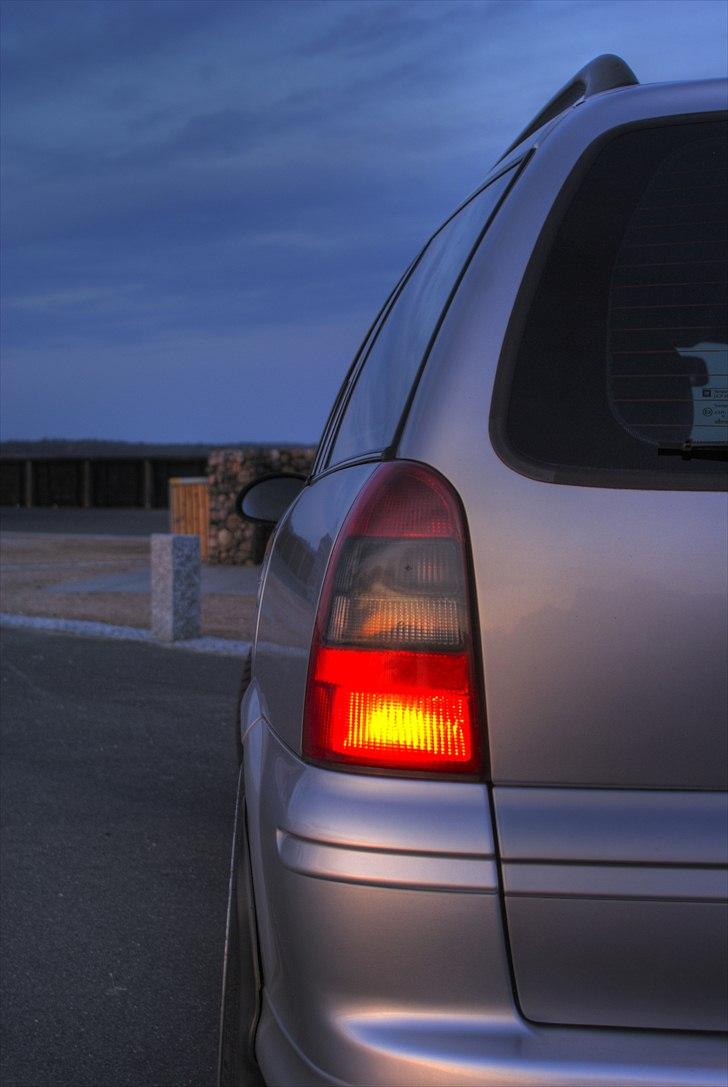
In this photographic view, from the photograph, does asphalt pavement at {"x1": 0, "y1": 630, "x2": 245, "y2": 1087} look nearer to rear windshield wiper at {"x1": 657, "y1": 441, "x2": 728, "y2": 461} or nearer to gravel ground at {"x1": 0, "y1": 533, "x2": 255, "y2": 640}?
gravel ground at {"x1": 0, "y1": 533, "x2": 255, "y2": 640}

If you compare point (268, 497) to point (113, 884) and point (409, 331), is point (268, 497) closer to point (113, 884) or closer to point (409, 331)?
point (113, 884)

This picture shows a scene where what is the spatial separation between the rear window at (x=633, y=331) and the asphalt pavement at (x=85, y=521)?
26.4 metres

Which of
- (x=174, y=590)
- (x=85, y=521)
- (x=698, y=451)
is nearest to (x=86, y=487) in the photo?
(x=85, y=521)

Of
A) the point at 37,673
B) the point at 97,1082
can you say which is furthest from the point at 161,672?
the point at 97,1082

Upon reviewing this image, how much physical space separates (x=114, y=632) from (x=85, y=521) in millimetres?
25120

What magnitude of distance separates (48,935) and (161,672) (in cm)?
484

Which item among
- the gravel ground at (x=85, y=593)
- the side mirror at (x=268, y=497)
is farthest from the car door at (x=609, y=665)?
the gravel ground at (x=85, y=593)

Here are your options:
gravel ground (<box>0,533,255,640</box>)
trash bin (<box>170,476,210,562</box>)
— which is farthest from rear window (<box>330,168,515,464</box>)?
trash bin (<box>170,476,210,562</box>)

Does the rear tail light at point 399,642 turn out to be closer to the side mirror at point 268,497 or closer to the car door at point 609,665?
the car door at point 609,665

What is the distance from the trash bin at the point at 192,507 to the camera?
19183mm

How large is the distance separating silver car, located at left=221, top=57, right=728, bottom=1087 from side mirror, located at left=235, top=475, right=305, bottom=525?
6.59 ft

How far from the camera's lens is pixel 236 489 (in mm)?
18406

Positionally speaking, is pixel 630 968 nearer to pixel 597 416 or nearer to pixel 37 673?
pixel 597 416

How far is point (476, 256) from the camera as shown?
1740 mm
